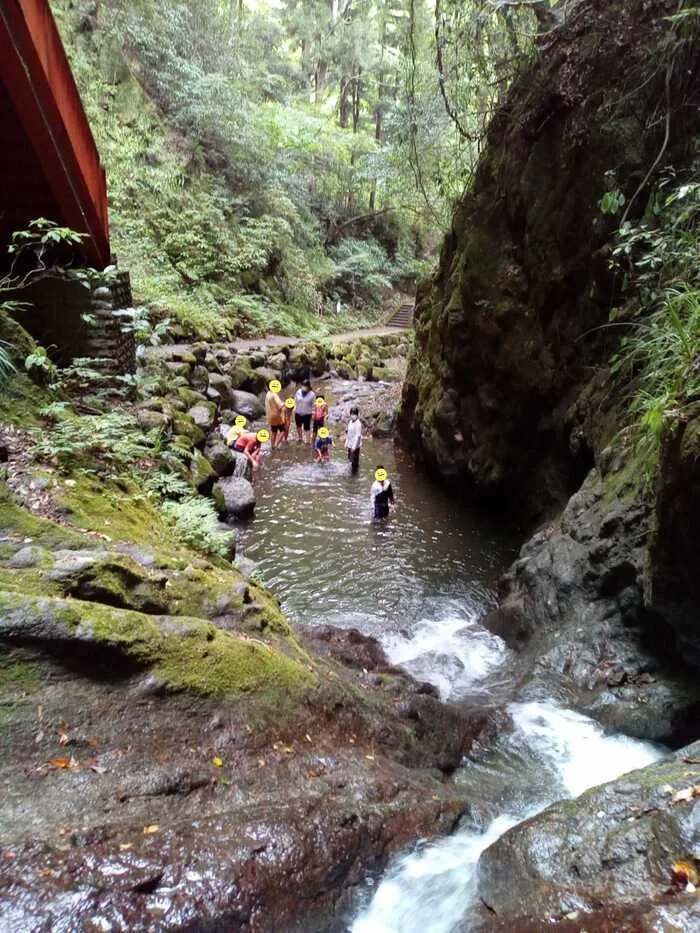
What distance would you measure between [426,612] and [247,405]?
1014 centimetres

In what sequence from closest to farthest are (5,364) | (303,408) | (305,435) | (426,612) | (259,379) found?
(5,364) < (426,612) < (303,408) < (305,435) < (259,379)

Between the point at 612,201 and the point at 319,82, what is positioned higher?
the point at 319,82

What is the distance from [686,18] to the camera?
5.75 metres

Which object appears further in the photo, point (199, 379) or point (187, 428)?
point (199, 379)

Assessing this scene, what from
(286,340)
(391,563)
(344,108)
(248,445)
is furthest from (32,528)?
(344,108)

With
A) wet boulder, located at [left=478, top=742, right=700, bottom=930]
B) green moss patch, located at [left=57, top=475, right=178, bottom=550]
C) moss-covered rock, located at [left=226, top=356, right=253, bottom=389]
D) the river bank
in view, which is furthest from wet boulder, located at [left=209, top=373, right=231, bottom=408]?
wet boulder, located at [left=478, top=742, right=700, bottom=930]

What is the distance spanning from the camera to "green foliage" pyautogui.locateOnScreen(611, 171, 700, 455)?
→ 4.22 metres

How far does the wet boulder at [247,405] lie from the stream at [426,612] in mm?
2691

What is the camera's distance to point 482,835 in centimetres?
322

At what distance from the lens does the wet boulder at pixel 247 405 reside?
15.7 m

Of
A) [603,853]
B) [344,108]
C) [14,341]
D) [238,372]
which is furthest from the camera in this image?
[344,108]

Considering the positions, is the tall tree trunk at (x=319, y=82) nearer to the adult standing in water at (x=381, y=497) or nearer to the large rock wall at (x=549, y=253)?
the large rock wall at (x=549, y=253)

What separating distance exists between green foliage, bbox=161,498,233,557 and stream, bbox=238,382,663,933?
5.29ft

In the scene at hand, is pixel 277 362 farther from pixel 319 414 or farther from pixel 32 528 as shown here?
pixel 32 528
